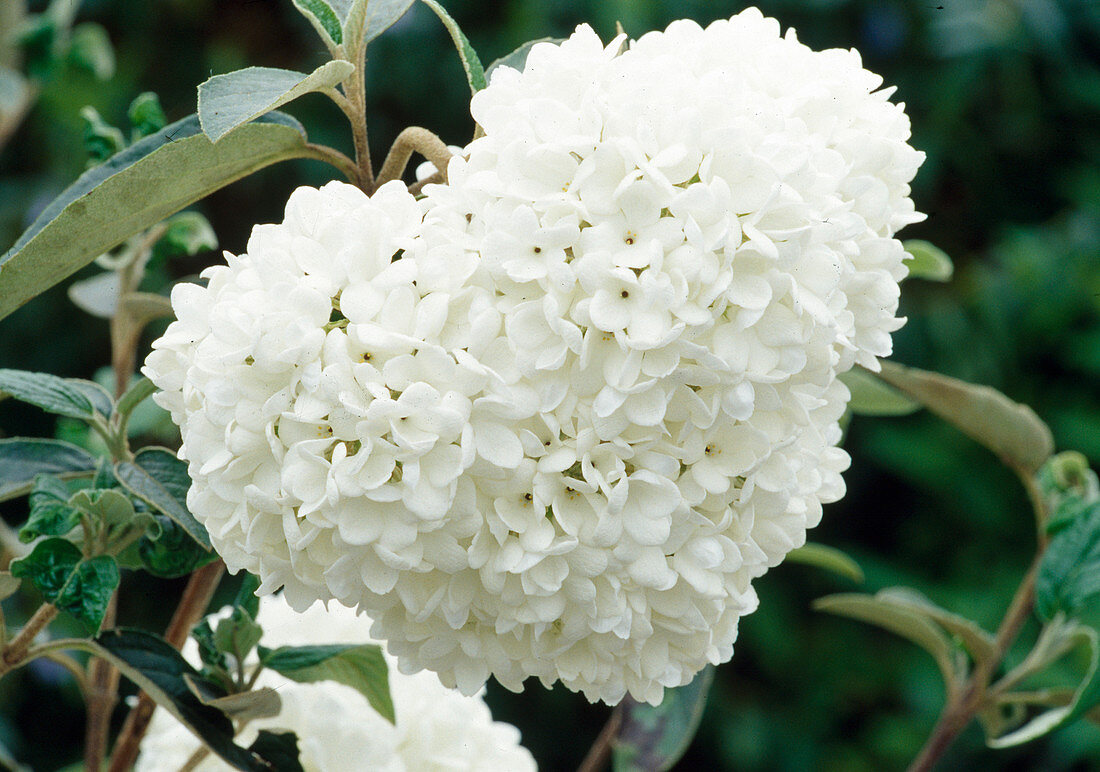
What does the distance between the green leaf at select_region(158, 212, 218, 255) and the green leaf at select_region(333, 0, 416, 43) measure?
0.59 feet

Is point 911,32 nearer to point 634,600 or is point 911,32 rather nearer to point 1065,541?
point 1065,541

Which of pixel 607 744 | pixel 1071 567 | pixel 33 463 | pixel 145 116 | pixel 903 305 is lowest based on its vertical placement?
pixel 903 305

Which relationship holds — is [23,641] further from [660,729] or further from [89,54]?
[89,54]

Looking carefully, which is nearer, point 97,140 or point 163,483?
point 163,483

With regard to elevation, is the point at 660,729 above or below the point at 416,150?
below

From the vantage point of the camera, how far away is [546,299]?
0.35 m

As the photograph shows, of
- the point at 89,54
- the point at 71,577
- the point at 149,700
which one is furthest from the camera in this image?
the point at 89,54

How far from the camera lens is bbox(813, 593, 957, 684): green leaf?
710mm

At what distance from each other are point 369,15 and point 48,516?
270 mm

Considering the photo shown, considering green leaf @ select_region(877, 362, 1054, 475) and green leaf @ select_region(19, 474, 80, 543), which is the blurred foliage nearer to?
green leaf @ select_region(877, 362, 1054, 475)

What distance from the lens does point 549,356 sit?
352 mm

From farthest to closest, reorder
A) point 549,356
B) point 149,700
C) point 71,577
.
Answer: point 149,700 < point 71,577 < point 549,356

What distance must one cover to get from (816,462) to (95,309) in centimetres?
51

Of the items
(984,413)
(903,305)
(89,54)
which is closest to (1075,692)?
(984,413)
